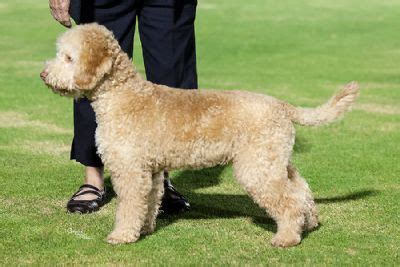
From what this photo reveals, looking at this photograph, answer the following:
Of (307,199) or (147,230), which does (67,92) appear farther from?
(307,199)

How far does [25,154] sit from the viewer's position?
8.14 metres

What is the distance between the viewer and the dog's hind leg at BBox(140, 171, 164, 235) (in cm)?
536

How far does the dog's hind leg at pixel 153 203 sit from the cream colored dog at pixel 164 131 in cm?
21

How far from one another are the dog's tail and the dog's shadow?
786 mm

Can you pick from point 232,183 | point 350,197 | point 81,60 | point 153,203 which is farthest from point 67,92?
point 350,197

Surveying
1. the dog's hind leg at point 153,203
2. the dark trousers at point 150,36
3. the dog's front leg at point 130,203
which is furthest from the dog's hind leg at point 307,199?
the dark trousers at point 150,36

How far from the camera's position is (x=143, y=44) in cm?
605

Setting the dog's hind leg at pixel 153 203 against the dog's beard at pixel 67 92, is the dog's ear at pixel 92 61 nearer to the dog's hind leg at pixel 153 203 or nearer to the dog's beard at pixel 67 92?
the dog's beard at pixel 67 92

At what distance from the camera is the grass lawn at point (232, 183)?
4949mm

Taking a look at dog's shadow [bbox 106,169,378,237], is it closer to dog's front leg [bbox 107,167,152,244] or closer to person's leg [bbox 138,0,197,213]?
person's leg [bbox 138,0,197,213]

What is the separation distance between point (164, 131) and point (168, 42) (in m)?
1.18

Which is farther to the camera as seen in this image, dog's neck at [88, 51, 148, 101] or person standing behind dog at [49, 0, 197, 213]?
person standing behind dog at [49, 0, 197, 213]

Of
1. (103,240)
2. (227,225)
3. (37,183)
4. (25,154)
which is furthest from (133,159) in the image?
(25,154)

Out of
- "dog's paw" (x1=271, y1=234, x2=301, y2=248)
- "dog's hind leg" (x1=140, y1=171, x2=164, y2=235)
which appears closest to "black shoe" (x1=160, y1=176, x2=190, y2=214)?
"dog's hind leg" (x1=140, y1=171, x2=164, y2=235)
